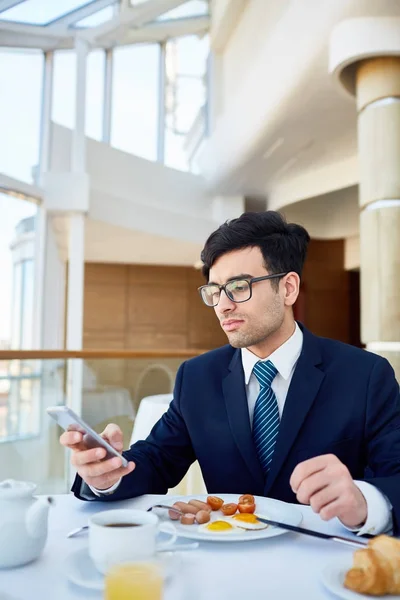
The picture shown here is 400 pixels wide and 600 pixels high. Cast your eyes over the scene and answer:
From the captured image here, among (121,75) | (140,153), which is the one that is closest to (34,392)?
(140,153)

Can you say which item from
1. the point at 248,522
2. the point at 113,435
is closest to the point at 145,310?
the point at 113,435

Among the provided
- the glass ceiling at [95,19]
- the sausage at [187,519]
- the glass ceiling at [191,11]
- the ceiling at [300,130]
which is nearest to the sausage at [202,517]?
the sausage at [187,519]

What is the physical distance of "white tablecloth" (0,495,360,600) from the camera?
66 cm

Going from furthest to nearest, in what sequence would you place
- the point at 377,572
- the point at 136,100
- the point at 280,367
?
the point at 136,100 < the point at 280,367 < the point at 377,572

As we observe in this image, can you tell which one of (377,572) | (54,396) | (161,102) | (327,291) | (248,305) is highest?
(161,102)

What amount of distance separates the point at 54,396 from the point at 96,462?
118 inches

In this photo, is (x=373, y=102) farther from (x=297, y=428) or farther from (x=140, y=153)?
(x=140, y=153)

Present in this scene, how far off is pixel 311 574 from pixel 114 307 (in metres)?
9.45

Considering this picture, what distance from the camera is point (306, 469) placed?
85cm

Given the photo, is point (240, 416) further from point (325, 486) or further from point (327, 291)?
point (327, 291)

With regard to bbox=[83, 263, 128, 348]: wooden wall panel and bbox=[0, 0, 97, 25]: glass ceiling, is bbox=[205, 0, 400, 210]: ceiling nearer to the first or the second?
bbox=[0, 0, 97, 25]: glass ceiling

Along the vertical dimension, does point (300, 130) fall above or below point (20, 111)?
below

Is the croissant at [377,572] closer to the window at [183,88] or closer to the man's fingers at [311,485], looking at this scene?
the man's fingers at [311,485]

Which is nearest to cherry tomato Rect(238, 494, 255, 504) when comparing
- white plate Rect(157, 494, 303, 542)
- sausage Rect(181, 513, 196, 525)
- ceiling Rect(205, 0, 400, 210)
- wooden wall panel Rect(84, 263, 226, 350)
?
white plate Rect(157, 494, 303, 542)
